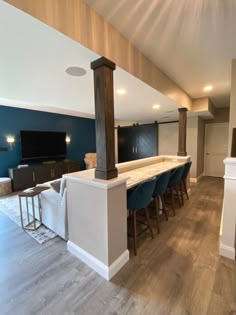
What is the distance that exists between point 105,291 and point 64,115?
601cm

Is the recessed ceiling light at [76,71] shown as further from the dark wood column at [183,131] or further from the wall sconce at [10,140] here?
the wall sconce at [10,140]

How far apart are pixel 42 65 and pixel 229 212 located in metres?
2.74

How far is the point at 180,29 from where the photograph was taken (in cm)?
182

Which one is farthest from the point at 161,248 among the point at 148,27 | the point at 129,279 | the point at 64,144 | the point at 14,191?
the point at 64,144

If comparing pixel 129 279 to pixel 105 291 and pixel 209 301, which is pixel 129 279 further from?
pixel 209 301

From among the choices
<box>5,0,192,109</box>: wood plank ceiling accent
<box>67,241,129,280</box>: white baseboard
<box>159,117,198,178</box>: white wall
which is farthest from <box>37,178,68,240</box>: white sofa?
<box>159,117,198,178</box>: white wall

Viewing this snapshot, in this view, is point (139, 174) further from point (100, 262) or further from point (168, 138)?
point (168, 138)

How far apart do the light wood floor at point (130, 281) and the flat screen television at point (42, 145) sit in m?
3.36

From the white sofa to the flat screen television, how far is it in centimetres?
305

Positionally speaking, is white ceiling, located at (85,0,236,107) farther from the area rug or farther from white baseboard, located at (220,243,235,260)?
the area rug

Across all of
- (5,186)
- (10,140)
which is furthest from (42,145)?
(5,186)

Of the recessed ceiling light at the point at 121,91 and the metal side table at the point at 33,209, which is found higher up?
the recessed ceiling light at the point at 121,91

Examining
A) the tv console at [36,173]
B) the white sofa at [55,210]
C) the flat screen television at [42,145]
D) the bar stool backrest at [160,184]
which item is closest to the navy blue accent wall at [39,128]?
the flat screen television at [42,145]

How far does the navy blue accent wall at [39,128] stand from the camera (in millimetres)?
4906
